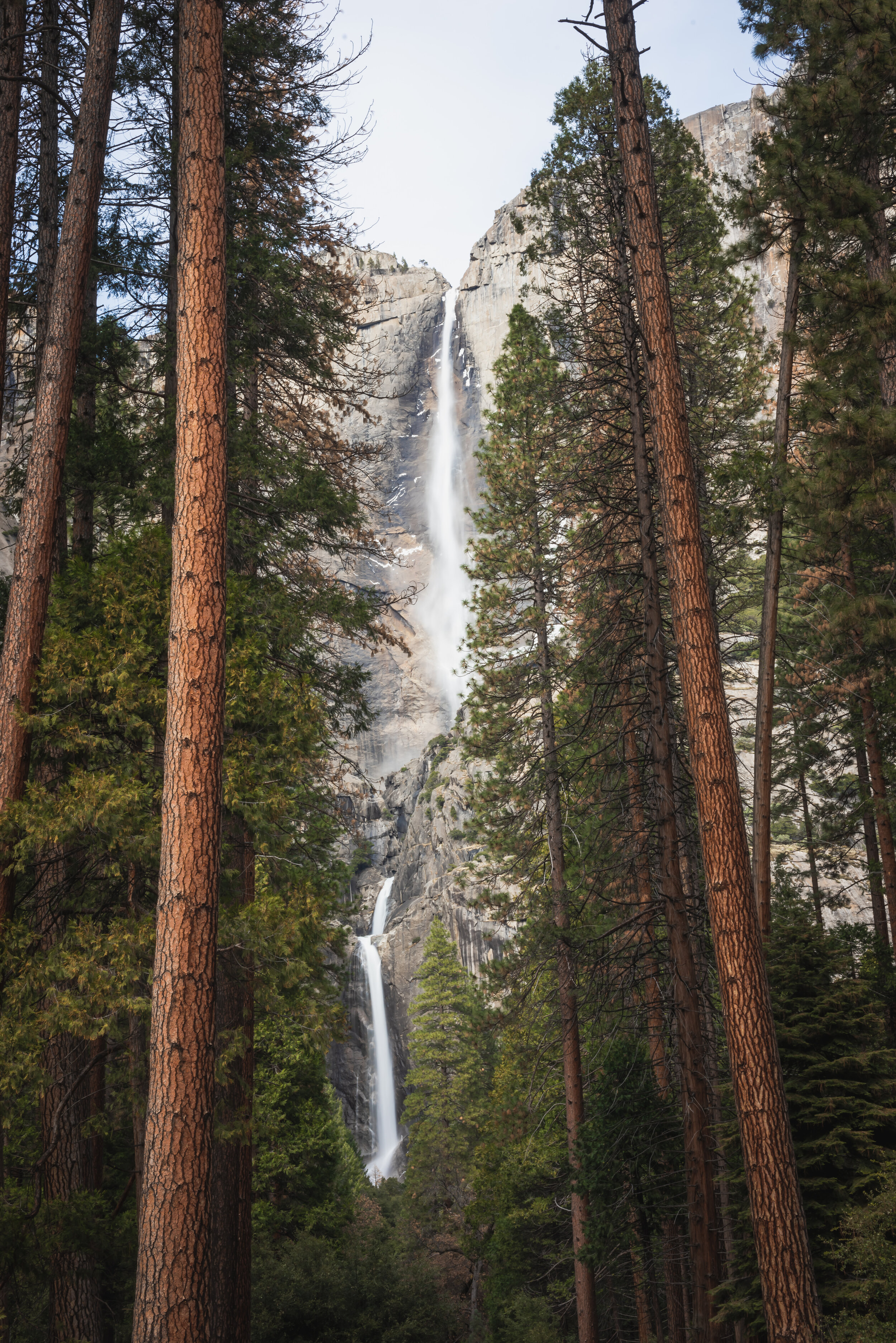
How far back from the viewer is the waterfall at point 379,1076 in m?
33.9

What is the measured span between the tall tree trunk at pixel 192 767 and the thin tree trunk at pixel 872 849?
10.6 meters

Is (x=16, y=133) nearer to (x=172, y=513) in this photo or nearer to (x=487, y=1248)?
(x=172, y=513)

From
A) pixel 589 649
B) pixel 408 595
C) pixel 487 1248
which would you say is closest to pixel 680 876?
pixel 589 649

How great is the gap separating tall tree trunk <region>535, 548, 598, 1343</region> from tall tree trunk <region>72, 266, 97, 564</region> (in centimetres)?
507

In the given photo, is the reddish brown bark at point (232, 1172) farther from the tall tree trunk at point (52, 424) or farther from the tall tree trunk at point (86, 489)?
the tall tree trunk at point (86, 489)

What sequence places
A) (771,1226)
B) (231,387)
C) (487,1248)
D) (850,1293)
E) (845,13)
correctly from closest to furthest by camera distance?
(771,1226) < (850,1293) < (845,13) < (231,387) < (487,1248)

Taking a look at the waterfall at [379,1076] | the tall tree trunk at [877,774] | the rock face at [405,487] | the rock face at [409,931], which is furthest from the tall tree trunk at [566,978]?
the rock face at [405,487]

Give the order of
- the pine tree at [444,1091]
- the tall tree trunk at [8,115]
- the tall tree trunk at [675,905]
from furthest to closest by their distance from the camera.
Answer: the pine tree at [444,1091], the tall tree trunk at [8,115], the tall tree trunk at [675,905]

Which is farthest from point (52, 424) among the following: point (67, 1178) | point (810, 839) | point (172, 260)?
point (810, 839)

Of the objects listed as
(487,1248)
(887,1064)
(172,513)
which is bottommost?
(487,1248)

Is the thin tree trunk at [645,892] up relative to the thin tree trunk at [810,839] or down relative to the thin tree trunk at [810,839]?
down

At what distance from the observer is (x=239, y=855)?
7.14m

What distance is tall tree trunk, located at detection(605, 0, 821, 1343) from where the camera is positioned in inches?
169

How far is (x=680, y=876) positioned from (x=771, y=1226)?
2572 mm
